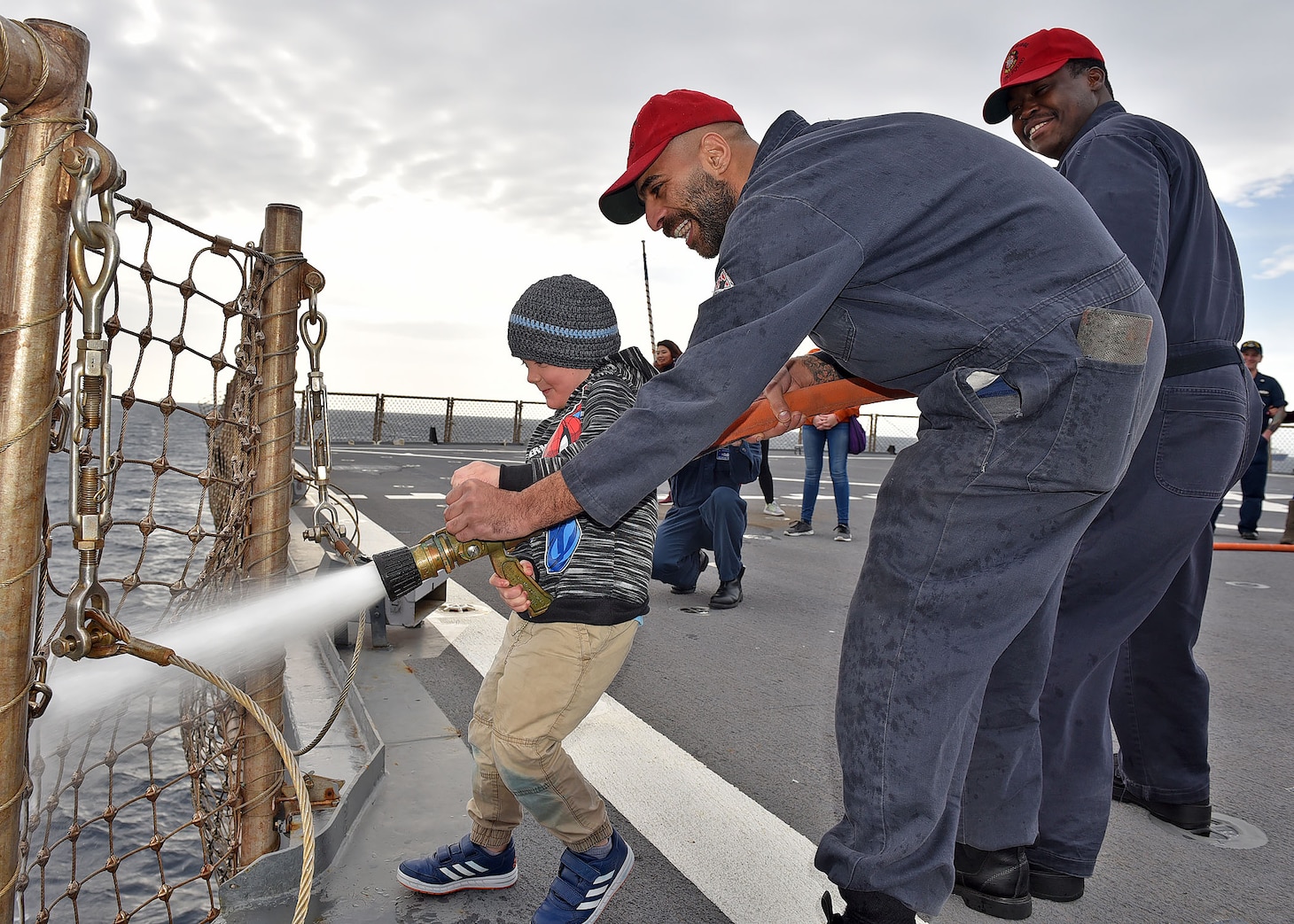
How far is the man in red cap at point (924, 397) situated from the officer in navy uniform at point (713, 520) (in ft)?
13.8

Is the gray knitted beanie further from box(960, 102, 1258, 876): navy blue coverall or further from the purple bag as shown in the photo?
the purple bag

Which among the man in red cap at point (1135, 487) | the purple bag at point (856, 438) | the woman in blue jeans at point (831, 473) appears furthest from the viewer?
the woman in blue jeans at point (831, 473)

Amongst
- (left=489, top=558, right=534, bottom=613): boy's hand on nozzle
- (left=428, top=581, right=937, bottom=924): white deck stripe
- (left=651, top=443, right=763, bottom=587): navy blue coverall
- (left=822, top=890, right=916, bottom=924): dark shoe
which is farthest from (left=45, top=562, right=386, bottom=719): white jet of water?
(left=651, top=443, right=763, bottom=587): navy blue coverall

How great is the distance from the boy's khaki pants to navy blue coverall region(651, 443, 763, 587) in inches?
148

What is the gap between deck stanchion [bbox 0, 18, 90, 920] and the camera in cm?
168

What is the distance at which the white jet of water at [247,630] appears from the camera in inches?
102

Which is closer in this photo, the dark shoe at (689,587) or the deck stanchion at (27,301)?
the deck stanchion at (27,301)

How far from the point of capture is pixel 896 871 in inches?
73.5

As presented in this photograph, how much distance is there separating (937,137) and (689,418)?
0.77m

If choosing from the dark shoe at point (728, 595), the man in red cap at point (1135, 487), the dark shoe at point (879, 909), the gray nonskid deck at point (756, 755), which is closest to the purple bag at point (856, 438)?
the gray nonskid deck at point (756, 755)

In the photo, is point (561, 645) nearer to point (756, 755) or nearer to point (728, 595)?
point (756, 755)

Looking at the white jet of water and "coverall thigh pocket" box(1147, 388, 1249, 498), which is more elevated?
"coverall thigh pocket" box(1147, 388, 1249, 498)

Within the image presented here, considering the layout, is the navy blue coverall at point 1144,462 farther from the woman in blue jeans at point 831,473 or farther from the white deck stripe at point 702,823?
the woman in blue jeans at point 831,473

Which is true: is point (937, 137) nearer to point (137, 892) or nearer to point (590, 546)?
point (590, 546)
